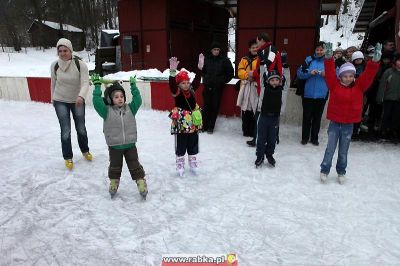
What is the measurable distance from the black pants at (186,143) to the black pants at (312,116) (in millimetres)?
2307

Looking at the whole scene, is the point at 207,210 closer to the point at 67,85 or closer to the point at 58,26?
the point at 67,85

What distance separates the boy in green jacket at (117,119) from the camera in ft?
11.5

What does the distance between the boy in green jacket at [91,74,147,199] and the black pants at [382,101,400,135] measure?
4335 millimetres

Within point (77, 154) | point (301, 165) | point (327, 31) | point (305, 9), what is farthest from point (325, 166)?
point (327, 31)

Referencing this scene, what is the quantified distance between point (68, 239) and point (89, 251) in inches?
12.3

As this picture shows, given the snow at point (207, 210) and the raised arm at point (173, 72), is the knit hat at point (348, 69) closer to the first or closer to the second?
the snow at point (207, 210)

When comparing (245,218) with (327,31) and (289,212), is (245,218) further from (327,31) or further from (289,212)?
(327,31)

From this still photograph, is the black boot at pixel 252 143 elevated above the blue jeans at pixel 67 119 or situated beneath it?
situated beneath

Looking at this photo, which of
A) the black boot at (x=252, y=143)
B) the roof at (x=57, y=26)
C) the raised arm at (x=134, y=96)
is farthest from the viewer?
the roof at (x=57, y=26)

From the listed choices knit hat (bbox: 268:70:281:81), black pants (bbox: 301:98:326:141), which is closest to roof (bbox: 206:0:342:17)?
black pants (bbox: 301:98:326:141)

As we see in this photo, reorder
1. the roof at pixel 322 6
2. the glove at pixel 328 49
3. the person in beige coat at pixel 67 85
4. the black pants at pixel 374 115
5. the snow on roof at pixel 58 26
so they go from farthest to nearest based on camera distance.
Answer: the snow on roof at pixel 58 26 → the roof at pixel 322 6 → the black pants at pixel 374 115 → the person in beige coat at pixel 67 85 → the glove at pixel 328 49

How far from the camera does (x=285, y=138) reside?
20.4 feet

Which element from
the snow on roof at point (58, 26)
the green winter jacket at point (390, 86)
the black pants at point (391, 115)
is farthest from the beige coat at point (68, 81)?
the snow on roof at point (58, 26)

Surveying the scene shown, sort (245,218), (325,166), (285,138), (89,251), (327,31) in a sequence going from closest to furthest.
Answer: (89,251)
(245,218)
(325,166)
(285,138)
(327,31)
